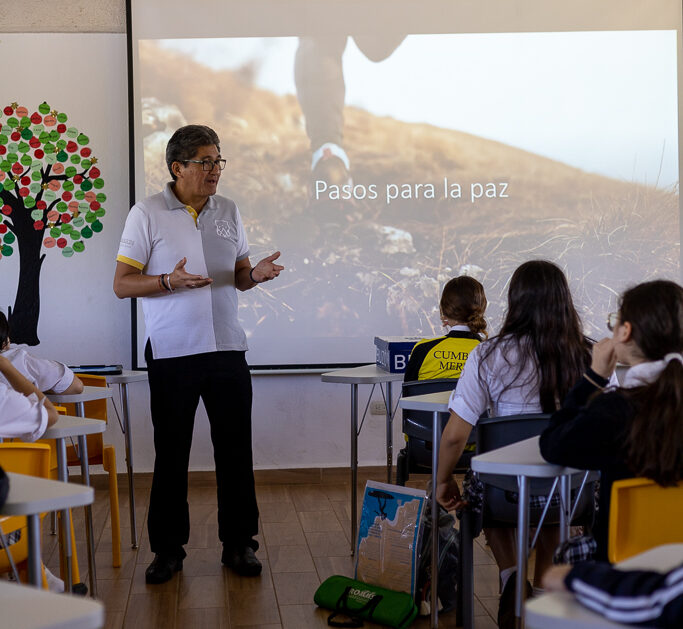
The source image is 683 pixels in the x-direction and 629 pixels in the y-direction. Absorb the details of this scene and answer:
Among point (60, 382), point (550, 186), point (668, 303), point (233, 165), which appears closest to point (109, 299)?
point (233, 165)

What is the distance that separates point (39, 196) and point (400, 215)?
204cm

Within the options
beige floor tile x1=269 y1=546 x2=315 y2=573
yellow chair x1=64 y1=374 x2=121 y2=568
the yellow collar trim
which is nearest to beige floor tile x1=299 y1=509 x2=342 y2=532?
beige floor tile x1=269 y1=546 x2=315 y2=573

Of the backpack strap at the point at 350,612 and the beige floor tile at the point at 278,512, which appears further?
the beige floor tile at the point at 278,512

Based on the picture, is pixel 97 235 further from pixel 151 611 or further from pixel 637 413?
pixel 637 413

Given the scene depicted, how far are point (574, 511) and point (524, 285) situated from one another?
0.67 meters

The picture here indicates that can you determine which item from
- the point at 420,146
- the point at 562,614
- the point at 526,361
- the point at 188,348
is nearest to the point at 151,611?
the point at 188,348

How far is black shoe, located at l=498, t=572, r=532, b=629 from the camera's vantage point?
8.38 ft

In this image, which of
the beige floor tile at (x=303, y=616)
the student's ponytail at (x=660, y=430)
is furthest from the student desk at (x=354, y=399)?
the student's ponytail at (x=660, y=430)

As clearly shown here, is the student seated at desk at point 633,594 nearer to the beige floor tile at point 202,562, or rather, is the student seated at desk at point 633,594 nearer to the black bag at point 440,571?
the black bag at point 440,571

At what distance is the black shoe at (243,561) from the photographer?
132 inches

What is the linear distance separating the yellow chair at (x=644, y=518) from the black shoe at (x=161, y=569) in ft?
7.02

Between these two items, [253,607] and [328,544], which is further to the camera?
[328,544]

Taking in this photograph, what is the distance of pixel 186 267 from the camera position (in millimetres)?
3354

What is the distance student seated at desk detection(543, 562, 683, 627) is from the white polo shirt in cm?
240
